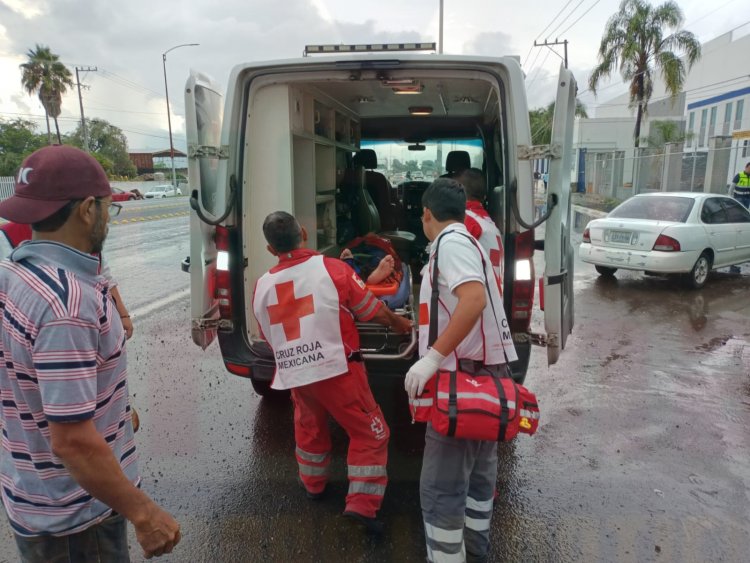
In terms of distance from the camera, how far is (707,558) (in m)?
2.67

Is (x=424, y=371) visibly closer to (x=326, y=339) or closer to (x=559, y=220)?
(x=326, y=339)

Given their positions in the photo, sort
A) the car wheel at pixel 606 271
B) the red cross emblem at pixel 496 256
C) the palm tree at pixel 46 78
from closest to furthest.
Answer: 1. the red cross emblem at pixel 496 256
2. the car wheel at pixel 606 271
3. the palm tree at pixel 46 78

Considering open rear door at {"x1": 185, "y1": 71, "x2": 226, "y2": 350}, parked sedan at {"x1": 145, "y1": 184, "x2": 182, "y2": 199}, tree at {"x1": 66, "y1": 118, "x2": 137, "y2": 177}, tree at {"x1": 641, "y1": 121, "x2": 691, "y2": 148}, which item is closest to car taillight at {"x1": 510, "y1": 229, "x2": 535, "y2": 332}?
open rear door at {"x1": 185, "y1": 71, "x2": 226, "y2": 350}

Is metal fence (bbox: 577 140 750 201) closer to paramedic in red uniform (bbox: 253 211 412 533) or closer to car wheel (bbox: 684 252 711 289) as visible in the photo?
car wheel (bbox: 684 252 711 289)

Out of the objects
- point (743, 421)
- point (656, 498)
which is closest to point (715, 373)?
point (743, 421)

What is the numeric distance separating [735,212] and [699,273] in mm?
1587

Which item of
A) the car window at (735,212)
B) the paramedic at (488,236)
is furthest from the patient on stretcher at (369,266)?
the car window at (735,212)

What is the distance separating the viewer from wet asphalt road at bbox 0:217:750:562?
9.13 feet

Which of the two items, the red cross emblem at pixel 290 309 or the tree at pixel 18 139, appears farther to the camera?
the tree at pixel 18 139

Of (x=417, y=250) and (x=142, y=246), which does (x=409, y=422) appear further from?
(x=142, y=246)

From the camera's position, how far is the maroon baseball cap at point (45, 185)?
4.71ft

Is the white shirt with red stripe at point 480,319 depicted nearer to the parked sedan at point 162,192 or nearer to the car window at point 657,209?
the car window at point 657,209

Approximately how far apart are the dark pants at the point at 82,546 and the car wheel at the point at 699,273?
8531 millimetres

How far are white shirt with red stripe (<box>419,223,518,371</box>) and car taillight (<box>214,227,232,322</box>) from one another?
1.50 metres
